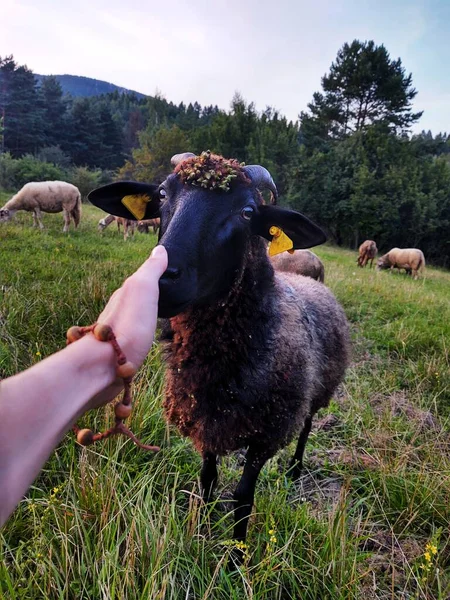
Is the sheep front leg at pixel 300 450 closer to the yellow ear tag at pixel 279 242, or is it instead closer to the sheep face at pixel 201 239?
the yellow ear tag at pixel 279 242

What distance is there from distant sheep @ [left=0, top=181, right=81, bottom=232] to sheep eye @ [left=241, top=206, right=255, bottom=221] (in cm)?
1156

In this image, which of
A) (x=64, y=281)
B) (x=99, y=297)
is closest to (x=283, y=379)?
(x=99, y=297)

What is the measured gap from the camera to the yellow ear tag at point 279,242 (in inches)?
104

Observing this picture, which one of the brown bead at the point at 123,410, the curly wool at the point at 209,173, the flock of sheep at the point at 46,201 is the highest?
the curly wool at the point at 209,173

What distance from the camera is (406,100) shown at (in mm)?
40062

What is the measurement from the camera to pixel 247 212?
234cm

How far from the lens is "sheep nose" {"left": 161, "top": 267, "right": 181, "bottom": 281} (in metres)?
1.72

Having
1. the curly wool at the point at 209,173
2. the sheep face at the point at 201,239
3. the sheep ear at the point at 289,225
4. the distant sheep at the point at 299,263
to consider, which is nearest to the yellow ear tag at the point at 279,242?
the sheep ear at the point at 289,225

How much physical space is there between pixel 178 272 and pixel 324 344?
2.10 m

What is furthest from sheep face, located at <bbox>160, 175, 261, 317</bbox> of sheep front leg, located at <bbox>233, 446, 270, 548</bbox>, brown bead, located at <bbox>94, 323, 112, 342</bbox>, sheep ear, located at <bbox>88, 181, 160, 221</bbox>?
sheep front leg, located at <bbox>233, 446, 270, 548</bbox>

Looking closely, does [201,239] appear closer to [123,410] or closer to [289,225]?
[289,225]

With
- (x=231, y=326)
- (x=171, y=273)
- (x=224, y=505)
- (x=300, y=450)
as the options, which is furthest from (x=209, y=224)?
(x=300, y=450)

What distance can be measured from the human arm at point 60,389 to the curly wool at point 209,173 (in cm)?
117

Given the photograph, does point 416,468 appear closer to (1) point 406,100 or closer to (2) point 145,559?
(2) point 145,559
